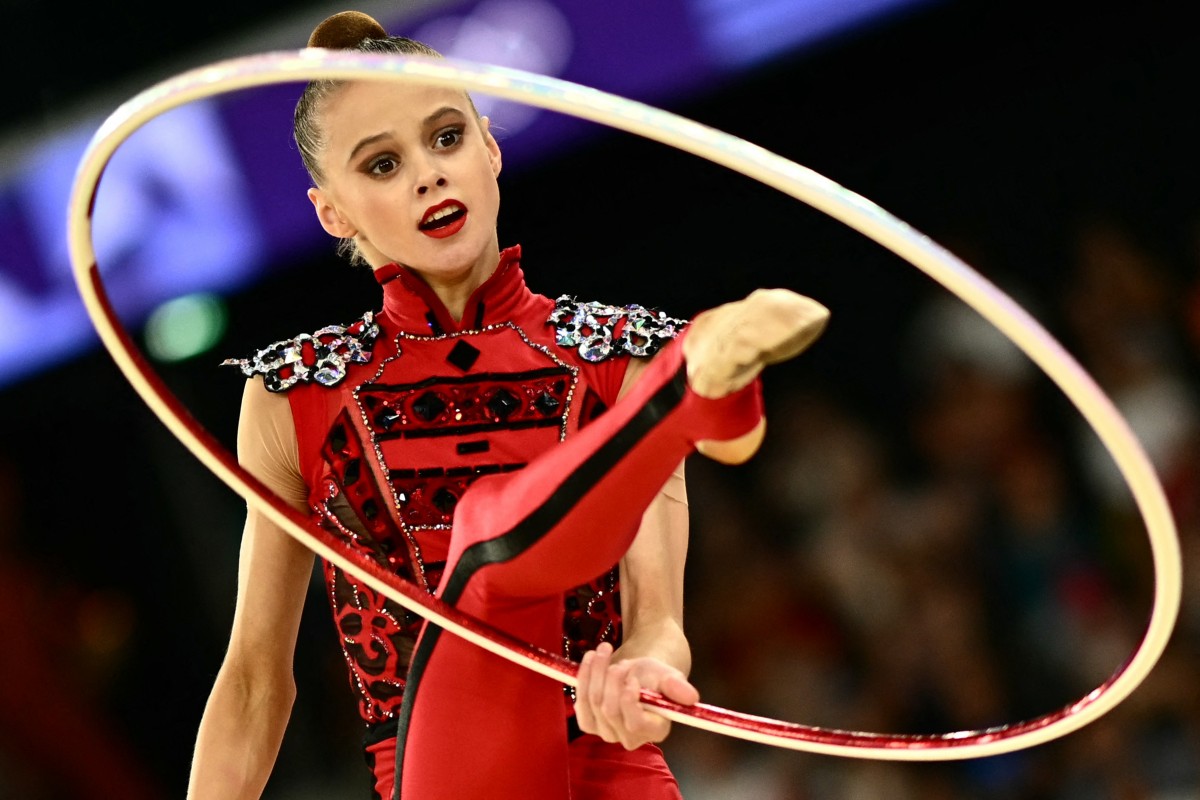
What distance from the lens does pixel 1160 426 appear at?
3.14 m

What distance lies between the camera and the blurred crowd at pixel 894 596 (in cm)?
312

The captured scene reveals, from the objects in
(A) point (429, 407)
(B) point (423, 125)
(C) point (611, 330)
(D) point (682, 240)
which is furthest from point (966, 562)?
(B) point (423, 125)

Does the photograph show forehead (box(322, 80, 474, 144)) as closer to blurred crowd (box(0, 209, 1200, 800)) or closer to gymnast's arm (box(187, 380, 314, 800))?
gymnast's arm (box(187, 380, 314, 800))

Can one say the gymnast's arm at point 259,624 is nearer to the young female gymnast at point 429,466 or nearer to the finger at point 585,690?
the young female gymnast at point 429,466

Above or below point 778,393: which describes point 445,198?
below

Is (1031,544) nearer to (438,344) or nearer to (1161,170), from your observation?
(1161,170)

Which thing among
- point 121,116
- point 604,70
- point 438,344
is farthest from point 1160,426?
point 121,116

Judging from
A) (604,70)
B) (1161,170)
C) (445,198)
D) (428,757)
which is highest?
(604,70)

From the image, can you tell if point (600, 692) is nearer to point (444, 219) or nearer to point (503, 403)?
point (503, 403)

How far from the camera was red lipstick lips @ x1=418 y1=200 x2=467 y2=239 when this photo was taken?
1.81 metres

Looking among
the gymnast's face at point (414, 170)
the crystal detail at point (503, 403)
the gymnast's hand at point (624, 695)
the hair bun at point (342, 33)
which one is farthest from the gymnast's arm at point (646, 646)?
the hair bun at point (342, 33)

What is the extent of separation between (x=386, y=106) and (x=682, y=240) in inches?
73.0

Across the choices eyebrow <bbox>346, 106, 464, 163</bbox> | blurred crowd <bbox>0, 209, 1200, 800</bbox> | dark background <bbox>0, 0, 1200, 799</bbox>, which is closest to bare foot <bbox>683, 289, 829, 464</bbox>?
eyebrow <bbox>346, 106, 464, 163</bbox>

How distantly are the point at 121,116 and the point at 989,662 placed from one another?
2.15 metres
